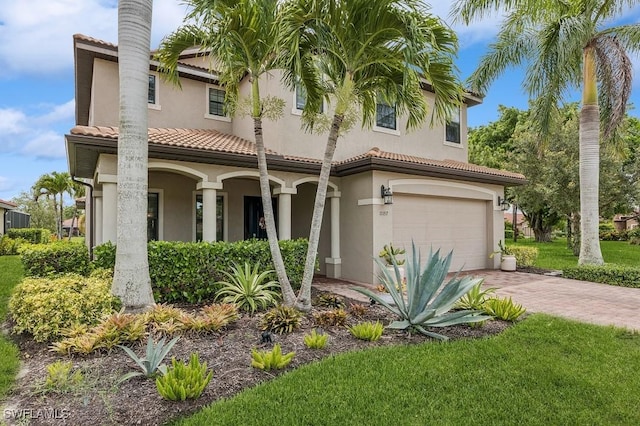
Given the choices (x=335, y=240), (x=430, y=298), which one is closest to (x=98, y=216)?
(x=335, y=240)

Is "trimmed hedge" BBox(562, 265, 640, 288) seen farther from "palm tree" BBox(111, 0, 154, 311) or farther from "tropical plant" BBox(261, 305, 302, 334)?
"palm tree" BBox(111, 0, 154, 311)

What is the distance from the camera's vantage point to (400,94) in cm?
768

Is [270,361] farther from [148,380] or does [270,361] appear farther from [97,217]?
[97,217]

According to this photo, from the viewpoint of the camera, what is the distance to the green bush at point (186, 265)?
8.13m

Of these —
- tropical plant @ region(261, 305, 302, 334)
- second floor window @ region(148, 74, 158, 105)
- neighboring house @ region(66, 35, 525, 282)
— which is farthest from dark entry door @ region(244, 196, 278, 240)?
tropical plant @ region(261, 305, 302, 334)

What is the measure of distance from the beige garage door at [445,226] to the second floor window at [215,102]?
25.0 ft

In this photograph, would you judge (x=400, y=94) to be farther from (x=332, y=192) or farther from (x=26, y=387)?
(x=26, y=387)

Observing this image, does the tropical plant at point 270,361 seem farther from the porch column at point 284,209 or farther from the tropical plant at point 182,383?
the porch column at point 284,209

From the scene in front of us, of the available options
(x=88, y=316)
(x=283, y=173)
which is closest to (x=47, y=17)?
(x=283, y=173)

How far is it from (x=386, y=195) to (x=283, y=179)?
10.6 ft

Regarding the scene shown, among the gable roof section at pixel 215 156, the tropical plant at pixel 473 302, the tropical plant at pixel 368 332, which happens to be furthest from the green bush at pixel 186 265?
the tropical plant at pixel 473 302

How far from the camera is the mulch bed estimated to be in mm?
3650

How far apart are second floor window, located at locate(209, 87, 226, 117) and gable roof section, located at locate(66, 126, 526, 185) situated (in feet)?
2.97

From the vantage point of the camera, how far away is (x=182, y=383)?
3852 mm
